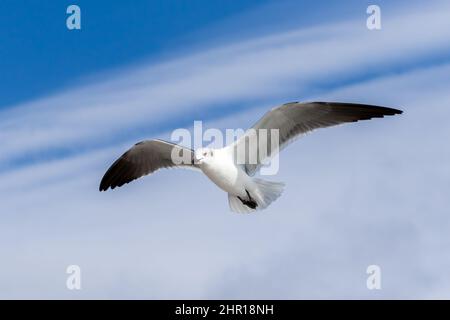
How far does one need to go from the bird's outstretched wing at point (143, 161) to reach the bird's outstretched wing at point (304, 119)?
0.59 m

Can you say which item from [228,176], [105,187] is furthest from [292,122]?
[105,187]

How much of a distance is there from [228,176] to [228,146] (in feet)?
0.87

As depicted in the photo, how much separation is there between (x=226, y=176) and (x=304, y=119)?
84 centimetres

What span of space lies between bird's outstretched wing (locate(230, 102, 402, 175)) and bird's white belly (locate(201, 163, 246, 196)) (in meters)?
0.18

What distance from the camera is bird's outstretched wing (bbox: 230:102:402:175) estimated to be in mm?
7332

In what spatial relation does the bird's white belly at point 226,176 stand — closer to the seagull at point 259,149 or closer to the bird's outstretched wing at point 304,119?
the seagull at point 259,149

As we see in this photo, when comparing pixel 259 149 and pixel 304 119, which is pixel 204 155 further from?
pixel 304 119

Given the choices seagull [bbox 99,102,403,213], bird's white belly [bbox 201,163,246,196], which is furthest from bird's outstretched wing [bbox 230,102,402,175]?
bird's white belly [bbox 201,163,246,196]

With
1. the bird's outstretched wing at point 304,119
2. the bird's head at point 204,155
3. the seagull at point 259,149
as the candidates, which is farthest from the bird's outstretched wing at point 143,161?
the bird's outstretched wing at point 304,119

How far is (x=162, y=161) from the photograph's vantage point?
8.12 metres

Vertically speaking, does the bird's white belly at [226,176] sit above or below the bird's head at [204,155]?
below

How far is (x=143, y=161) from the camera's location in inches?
322

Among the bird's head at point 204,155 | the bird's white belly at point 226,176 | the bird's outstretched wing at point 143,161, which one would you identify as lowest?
the bird's white belly at point 226,176

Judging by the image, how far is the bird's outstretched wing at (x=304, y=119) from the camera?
24.1 ft
